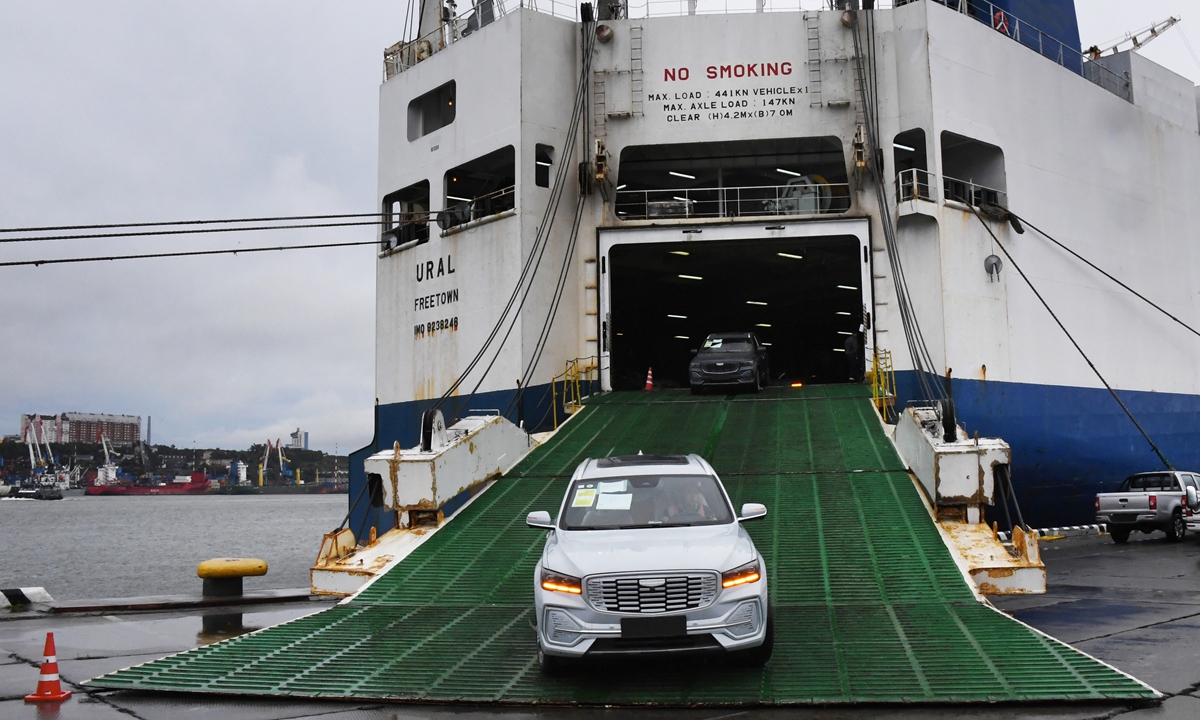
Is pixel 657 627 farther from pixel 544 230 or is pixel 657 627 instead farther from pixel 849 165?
pixel 849 165

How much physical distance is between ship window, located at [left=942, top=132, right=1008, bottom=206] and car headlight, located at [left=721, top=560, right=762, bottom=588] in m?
15.5

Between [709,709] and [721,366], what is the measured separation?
46.7ft

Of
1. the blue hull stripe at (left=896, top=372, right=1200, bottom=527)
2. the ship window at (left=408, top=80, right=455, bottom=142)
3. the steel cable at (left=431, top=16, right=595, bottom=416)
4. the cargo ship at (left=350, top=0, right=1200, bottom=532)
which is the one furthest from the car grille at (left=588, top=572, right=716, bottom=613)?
the ship window at (left=408, top=80, right=455, bottom=142)

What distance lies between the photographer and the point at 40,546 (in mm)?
59781

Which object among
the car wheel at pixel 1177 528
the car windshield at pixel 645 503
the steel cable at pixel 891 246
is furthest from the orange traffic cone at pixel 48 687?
the car wheel at pixel 1177 528

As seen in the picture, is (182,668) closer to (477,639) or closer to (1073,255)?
(477,639)

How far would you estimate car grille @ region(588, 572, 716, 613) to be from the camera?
7.29 meters

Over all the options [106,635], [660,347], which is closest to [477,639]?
[106,635]

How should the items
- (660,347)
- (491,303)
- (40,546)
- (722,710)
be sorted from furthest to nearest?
(40,546)
(660,347)
(491,303)
(722,710)

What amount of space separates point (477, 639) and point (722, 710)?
2.80 metres

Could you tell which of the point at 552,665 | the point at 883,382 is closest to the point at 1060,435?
the point at 883,382

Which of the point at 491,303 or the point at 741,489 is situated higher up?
the point at 491,303

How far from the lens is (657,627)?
7176mm

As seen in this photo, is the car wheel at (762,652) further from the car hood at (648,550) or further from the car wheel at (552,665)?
the car wheel at (552,665)
